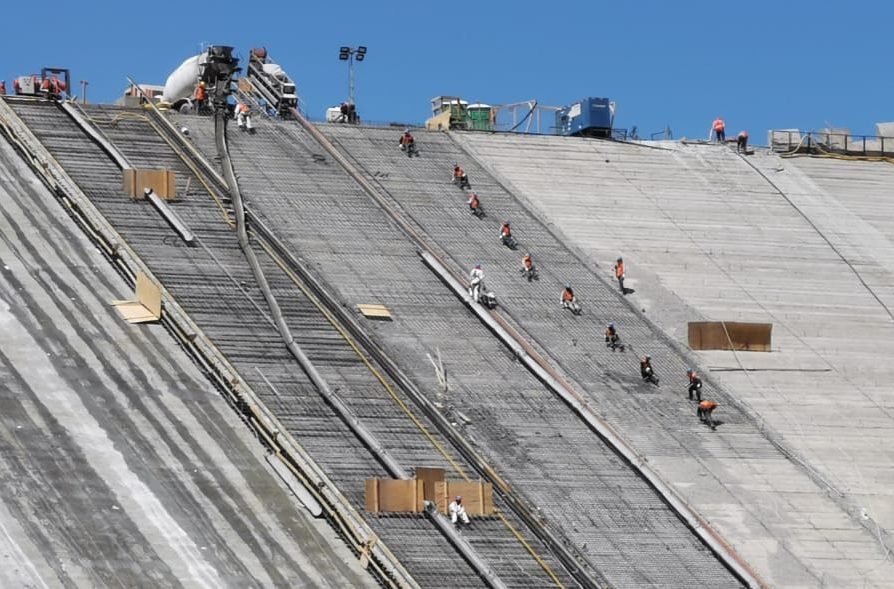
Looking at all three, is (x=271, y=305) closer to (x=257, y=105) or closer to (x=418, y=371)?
(x=418, y=371)

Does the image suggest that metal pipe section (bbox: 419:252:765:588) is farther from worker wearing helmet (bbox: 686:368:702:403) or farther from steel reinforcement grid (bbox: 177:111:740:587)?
worker wearing helmet (bbox: 686:368:702:403)

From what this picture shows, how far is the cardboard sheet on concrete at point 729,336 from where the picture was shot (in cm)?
6064

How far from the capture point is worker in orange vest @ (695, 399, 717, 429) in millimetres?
55441

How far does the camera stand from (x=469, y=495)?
4831 cm

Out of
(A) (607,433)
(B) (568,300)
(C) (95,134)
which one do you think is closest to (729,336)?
(B) (568,300)

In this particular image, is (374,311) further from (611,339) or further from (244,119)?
(244,119)

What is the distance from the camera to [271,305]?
55.9m

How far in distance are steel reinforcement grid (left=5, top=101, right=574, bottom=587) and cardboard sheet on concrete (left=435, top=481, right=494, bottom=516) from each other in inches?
15.7

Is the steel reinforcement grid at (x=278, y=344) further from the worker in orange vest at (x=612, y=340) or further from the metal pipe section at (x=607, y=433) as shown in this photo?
the worker in orange vest at (x=612, y=340)

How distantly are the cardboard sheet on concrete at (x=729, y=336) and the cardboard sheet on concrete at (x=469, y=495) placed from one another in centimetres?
1393

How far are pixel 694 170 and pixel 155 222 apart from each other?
2232cm

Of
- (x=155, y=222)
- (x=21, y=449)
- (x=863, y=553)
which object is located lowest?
(x=863, y=553)

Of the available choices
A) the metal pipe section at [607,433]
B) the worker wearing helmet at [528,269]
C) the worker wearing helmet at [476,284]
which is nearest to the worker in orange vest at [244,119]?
the metal pipe section at [607,433]

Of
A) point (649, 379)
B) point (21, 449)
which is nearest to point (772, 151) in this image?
point (649, 379)
